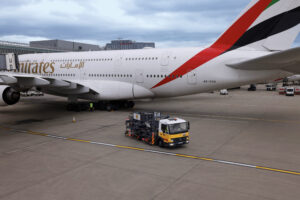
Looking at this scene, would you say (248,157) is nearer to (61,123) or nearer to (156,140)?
(156,140)

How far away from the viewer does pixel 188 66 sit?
21297mm

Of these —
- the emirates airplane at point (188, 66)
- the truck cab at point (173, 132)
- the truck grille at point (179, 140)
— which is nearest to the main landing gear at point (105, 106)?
the emirates airplane at point (188, 66)

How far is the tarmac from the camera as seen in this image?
26.6 feet

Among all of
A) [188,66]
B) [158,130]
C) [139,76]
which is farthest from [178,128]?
[139,76]

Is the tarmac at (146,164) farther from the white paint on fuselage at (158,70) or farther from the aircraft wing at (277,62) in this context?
the aircraft wing at (277,62)

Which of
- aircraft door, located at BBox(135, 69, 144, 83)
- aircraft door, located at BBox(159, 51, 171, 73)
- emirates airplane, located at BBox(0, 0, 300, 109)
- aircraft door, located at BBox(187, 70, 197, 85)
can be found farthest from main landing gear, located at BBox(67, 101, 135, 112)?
aircraft door, located at BBox(187, 70, 197, 85)

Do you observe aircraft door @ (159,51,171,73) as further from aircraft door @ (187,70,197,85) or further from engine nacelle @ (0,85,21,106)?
engine nacelle @ (0,85,21,106)

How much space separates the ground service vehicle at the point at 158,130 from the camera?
1253cm

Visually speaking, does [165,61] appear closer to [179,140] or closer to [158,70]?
[158,70]

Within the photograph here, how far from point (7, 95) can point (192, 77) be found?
15.8 m

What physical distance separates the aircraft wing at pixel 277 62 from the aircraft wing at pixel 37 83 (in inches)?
569

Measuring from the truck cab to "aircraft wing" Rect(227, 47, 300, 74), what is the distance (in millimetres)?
7659

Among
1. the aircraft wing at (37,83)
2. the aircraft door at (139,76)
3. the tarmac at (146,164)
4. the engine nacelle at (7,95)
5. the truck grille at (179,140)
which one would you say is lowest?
the tarmac at (146,164)

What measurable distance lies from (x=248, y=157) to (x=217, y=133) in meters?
4.64
